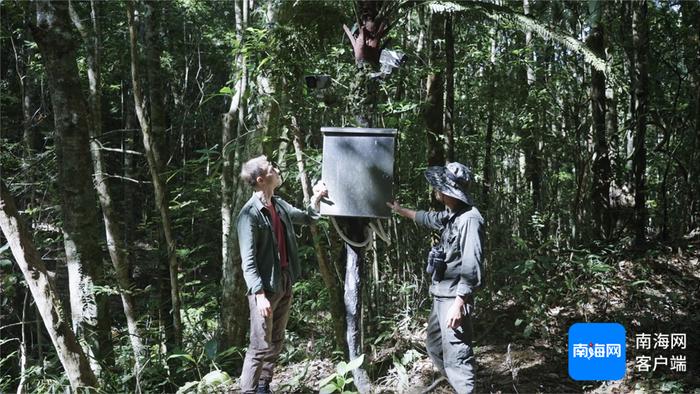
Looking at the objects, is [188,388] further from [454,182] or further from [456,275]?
[454,182]

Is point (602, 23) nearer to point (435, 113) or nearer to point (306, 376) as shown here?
point (435, 113)

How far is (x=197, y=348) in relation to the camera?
6.39 meters

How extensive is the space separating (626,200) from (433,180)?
4.86 m

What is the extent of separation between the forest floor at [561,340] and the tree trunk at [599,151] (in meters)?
0.73

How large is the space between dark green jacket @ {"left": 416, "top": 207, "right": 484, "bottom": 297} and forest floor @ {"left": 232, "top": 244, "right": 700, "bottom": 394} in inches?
36.1

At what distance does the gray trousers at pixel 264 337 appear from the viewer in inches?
150

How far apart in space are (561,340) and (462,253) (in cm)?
266

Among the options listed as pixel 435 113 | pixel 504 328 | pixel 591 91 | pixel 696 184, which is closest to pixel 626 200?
pixel 696 184

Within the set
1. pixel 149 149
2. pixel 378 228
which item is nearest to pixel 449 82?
pixel 378 228

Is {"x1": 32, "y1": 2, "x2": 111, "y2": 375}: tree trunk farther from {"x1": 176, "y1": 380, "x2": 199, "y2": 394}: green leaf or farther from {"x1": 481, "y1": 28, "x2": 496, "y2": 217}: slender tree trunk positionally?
{"x1": 481, "y1": 28, "x2": 496, "y2": 217}: slender tree trunk

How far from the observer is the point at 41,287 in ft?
12.9

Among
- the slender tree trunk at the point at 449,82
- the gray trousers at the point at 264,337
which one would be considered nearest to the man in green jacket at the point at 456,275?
the gray trousers at the point at 264,337

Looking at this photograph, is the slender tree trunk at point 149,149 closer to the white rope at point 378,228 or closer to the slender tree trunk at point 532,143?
the white rope at point 378,228

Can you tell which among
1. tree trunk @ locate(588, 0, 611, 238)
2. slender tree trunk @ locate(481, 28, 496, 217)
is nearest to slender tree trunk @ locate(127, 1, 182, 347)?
slender tree trunk @ locate(481, 28, 496, 217)
